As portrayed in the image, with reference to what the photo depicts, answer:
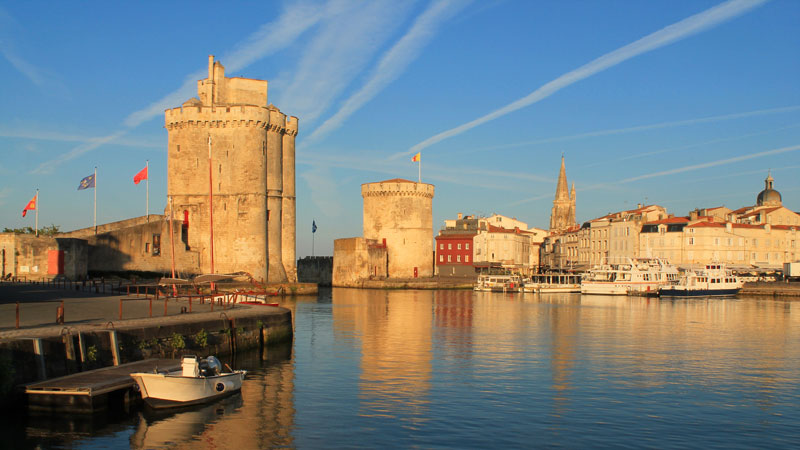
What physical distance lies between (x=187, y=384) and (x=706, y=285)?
183ft

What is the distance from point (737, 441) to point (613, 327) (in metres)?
20.0

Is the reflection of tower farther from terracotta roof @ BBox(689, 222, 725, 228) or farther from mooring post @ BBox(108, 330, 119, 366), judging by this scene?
terracotta roof @ BBox(689, 222, 725, 228)

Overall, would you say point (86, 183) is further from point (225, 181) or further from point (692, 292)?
point (692, 292)

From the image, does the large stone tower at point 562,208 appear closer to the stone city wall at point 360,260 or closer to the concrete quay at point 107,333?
the stone city wall at point 360,260

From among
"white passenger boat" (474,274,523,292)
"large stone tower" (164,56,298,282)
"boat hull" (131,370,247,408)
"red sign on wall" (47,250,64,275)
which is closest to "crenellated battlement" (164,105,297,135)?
"large stone tower" (164,56,298,282)

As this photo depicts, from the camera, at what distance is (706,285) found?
61781 mm

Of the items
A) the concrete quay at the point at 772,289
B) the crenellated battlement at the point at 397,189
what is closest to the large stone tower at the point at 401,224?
the crenellated battlement at the point at 397,189

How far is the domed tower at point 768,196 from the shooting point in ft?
305

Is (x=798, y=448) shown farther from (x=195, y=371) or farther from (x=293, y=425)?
(x=195, y=371)

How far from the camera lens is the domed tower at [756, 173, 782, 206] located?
305ft

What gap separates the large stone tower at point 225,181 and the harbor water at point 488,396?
18.7m

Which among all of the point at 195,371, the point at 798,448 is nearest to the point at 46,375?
the point at 195,371

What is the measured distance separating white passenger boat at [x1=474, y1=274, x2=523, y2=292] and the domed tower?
41.8 meters

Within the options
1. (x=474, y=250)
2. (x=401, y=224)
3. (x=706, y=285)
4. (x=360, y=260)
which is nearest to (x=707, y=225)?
(x=706, y=285)
